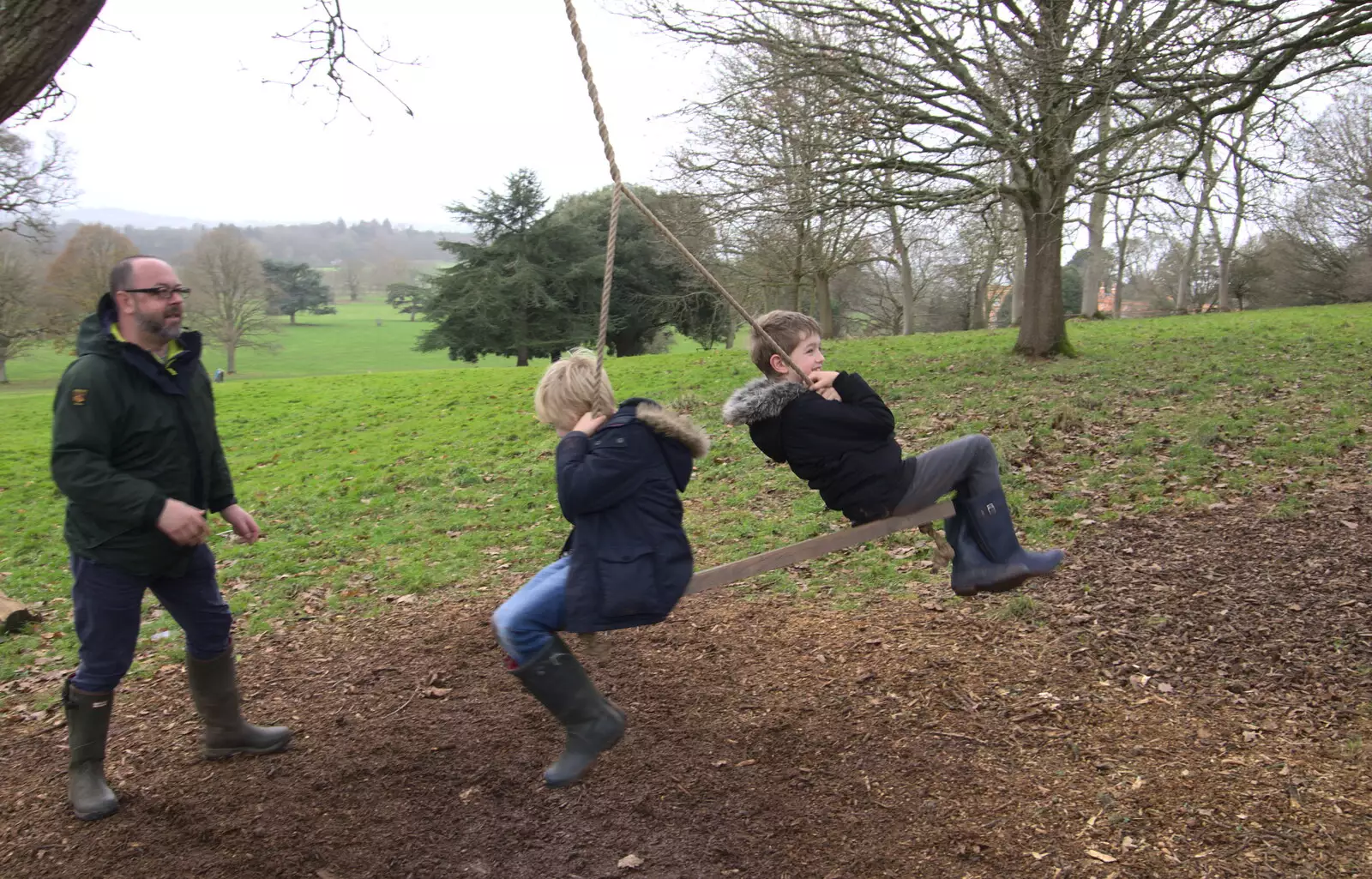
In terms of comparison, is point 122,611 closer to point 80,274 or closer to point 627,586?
point 627,586

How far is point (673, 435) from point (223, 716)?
2.63m

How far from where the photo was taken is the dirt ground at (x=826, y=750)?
131 inches

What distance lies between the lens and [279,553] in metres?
7.95

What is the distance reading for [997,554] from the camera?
4047 mm

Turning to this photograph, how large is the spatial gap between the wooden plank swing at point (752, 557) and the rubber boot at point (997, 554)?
0.14 m

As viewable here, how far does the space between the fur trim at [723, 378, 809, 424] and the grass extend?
A: 2279 millimetres

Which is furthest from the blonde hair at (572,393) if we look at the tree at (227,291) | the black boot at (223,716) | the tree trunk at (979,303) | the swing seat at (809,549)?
the tree at (227,291)

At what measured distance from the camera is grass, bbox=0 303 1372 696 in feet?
21.8

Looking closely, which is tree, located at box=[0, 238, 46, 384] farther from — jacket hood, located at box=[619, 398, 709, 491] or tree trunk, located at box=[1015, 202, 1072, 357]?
jacket hood, located at box=[619, 398, 709, 491]

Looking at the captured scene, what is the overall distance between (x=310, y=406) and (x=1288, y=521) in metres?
15.8

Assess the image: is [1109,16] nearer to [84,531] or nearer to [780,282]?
[84,531]

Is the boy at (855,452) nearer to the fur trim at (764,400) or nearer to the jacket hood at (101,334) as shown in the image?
the fur trim at (764,400)

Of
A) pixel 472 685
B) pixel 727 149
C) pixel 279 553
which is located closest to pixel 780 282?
pixel 727 149

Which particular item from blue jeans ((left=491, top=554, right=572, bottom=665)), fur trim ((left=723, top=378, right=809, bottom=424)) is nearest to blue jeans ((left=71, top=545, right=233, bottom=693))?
blue jeans ((left=491, top=554, right=572, bottom=665))
